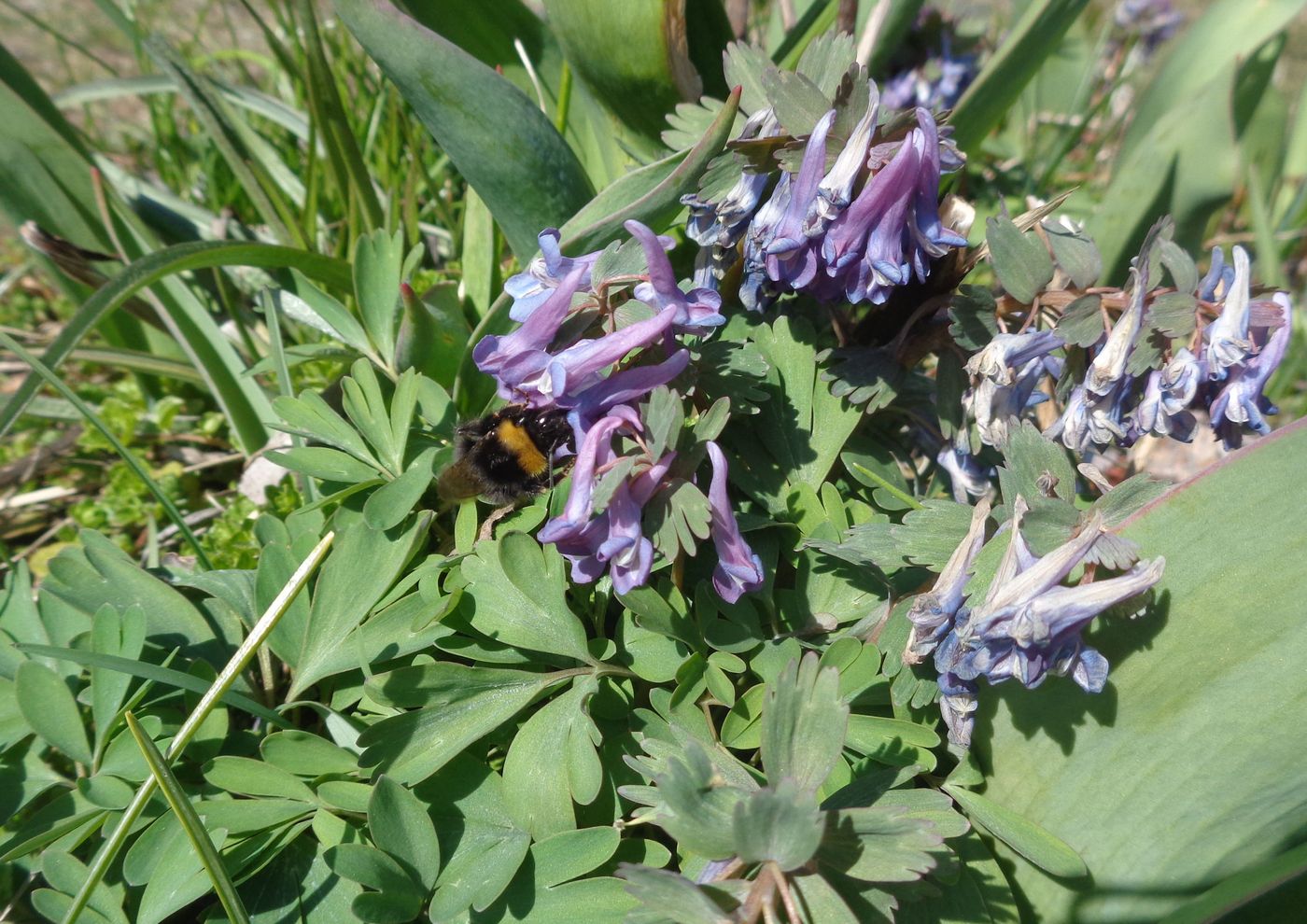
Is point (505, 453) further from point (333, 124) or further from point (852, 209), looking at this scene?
point (333, 124)

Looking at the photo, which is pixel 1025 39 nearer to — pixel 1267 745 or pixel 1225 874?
pixel 1267 745

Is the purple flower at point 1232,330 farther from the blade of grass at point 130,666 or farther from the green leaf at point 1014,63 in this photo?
the blade of grass at point 130,666

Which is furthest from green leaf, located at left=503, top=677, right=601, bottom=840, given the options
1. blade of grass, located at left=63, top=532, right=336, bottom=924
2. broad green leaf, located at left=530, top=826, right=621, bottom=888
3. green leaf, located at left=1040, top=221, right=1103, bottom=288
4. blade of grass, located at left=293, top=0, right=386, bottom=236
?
blade of grass, located at left=293, top=0, right=386, bottom=236

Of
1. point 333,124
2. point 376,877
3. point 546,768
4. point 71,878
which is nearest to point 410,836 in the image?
point 376,877

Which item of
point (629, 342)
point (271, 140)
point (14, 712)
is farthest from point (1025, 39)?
point (271, 140)

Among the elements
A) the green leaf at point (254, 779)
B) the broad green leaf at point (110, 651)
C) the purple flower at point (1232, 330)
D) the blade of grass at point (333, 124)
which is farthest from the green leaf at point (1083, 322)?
the blade of grass at point (333, 124)

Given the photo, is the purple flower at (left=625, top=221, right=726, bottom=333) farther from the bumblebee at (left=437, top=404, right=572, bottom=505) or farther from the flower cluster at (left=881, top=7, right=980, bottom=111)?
the flower cluster at (left=881, top=7, right=980, bottom=111)
